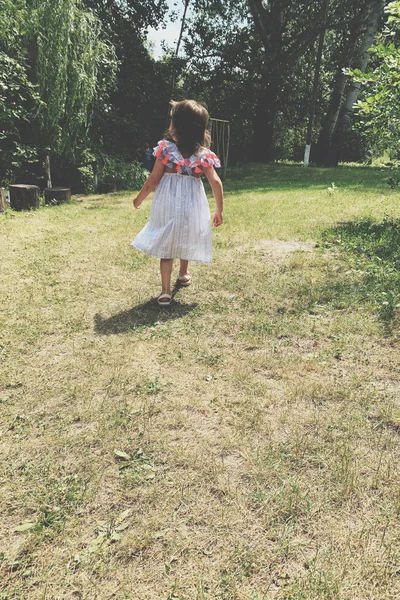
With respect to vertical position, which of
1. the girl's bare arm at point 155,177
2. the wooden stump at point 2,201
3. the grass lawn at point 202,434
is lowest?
the grass lawn at point 202,434

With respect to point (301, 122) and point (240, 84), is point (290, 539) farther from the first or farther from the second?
point (301, 122)

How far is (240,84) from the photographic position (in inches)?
913

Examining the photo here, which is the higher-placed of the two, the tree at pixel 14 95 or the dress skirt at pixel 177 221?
the tree at pixel 14 95

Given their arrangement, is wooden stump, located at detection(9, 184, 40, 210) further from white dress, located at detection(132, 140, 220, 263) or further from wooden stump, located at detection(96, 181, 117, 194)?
white dress, located at detection(132, 140, 220, 263)

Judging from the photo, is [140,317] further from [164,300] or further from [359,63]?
[359,63]

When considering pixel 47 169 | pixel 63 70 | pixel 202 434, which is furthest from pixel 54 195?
pixel 202 434

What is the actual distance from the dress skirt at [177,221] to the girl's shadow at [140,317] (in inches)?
21.5

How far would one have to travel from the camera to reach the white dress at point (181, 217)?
13.3 feet

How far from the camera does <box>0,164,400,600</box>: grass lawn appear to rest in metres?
1.65

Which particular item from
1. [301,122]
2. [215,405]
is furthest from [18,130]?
[301,122]

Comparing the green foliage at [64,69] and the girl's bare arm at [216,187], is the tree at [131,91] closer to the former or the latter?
the green foliage at [64,69]

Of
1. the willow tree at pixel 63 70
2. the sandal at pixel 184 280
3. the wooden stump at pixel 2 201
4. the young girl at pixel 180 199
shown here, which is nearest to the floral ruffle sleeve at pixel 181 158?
the young girl at pixel 180 199

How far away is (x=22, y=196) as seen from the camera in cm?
874

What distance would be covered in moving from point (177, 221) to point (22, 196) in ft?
20.0
